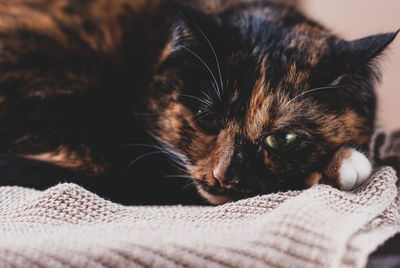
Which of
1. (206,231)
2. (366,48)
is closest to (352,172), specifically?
(366,48)

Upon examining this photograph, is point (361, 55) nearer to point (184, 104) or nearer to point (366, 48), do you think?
point (366, 48)

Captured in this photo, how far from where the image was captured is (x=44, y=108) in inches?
35.7

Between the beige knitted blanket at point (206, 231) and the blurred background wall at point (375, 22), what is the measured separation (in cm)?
101

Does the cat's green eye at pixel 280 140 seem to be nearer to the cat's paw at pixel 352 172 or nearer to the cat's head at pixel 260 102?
the cat's head at pixel 260 102

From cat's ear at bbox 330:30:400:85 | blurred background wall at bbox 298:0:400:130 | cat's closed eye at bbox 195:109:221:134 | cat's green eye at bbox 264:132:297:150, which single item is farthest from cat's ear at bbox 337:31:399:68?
blurred background wall at bbox 298:0:400:130

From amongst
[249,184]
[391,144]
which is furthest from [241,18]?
[391,144]

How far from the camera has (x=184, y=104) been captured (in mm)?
905

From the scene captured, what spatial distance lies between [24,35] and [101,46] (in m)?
0.20

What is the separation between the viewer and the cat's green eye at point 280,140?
0.80 m

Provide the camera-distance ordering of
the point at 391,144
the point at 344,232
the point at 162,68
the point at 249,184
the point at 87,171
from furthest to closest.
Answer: the point at 391,144, the point at 162,68, the point at 87,171, the point at 249,184, the point at 344,232

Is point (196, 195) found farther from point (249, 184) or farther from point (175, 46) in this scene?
point (175, 46)

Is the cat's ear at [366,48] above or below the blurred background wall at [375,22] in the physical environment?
below

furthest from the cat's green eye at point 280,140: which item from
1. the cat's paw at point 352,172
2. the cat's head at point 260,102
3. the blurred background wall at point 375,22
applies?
the blurred background wall at point 375,22

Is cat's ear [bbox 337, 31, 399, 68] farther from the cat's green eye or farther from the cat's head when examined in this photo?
the cat's green eye
